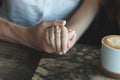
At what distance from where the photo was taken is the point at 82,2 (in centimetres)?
96

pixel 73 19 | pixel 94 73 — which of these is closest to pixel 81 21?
pixel 73 19

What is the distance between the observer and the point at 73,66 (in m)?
0.71

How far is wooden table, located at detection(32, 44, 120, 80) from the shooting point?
0.67 metres

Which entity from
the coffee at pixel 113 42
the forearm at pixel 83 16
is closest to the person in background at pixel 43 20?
the forearm at pixel 83 16

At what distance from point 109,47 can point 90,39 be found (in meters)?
0.40

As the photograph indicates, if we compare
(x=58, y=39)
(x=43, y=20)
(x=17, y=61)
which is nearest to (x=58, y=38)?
(x=58, y=39)

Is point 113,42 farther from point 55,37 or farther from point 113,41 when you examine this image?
point 55,37

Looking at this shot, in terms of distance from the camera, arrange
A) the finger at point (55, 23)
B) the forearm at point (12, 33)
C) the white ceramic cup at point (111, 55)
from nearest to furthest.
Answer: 1. the white ceramic cup at point (111, 55)
2. the finger at point (55, 23)
3. the forearm at point (12, 33)

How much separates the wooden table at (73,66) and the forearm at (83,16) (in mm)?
115

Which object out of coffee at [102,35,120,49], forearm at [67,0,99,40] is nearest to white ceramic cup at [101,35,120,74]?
coffee at [102,35,120,49]

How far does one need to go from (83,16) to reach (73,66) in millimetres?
255

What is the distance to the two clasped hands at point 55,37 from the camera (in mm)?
729

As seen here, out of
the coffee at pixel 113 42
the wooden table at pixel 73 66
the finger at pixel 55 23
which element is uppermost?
the finger at pixel 55 23

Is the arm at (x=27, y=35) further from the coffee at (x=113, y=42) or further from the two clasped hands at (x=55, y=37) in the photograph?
the coffee at (x=113, y=42)
